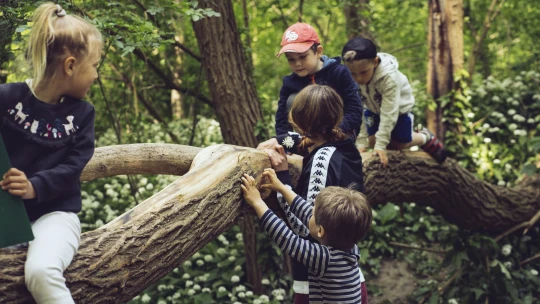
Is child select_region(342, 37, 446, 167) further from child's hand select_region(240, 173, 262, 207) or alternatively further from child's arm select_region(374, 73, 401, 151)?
child's hand select_region(240, 173, 262, 207)

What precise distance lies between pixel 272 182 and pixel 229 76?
2019mm

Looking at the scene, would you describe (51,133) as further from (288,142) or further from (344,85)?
(344,85)

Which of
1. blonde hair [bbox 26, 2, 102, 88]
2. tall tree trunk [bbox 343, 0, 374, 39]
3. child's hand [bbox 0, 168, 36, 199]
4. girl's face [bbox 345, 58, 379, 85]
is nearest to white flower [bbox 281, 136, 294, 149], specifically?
girl's face [bbox 345, 58, 379, 85]

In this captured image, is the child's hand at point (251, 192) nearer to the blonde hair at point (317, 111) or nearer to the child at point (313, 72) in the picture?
the blonde hair at point (317, 111)

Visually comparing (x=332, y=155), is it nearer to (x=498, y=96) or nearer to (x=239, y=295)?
(x=239, y=295)

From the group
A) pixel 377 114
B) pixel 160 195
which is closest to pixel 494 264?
pixel 377 114

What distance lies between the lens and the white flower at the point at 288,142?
370 cm

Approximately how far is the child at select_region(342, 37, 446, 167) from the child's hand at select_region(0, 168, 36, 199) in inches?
114

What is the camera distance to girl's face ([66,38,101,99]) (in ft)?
7.34

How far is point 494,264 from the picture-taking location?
19.3ft

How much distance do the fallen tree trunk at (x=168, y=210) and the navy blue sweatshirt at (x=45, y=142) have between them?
24 cm

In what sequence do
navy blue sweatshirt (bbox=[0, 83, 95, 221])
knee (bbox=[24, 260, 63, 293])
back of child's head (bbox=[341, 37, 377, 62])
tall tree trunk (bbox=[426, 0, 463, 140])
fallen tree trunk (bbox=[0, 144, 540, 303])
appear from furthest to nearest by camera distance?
1. tall tree trunk (bbox=[426, 0, 463, 140])
2. back of child's head (bbox=[341, 37, 377, 62])
3. fallen tree trunk (bbox=[0, 144, 540, 303])
4. navy blue sweatshirt (bbox=[0, 83, 95, 221])
5. knee (bbox=[24, 260, 63, 293])

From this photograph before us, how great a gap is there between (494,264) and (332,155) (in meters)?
3.35

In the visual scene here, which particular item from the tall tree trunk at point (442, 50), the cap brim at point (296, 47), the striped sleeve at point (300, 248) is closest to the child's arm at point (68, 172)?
the striped sleeve at point (300, 248)
